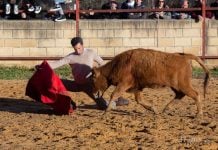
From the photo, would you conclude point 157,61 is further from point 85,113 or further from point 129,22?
point 129,22

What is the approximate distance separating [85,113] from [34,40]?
23.4 ft

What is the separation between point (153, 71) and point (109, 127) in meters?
1.37

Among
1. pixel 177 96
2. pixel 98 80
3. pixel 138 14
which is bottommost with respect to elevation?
pixel 177 96

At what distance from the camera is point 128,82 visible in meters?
9.97

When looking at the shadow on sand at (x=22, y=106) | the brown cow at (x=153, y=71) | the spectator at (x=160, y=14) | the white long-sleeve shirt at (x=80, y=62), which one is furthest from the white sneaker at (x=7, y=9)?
the brown cow at (x=153, y=71)

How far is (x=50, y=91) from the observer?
10195mm

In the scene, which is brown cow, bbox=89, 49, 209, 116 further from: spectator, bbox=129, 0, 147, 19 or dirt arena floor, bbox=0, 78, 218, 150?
spectator, bbox=129, 0, 147, 19

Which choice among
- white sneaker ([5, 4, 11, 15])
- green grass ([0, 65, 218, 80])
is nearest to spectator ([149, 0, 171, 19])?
green grass ([0, 65, 218, 80])

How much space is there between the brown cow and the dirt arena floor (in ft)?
1.37

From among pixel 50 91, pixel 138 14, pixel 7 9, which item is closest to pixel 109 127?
pixel 50 91

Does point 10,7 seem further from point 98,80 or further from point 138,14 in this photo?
point 98,80

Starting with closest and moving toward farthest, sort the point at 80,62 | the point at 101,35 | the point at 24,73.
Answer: the point at 80,62 < the point at 24,73 < the point at 101,35

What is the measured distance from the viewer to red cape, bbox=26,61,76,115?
33.2 feet

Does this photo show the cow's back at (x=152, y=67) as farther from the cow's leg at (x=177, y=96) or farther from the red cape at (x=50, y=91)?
the red cape at (x=50, y=91)
